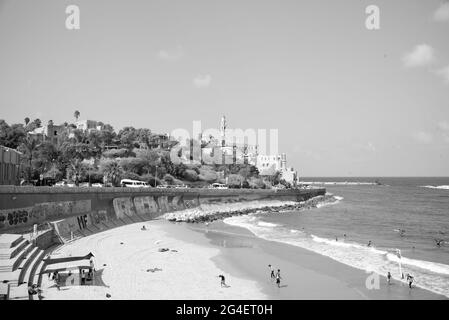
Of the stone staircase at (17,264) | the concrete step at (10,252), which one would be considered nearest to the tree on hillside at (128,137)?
the stone staircase at (17,264)

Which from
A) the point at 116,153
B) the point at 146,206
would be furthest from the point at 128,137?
the point at 146,206

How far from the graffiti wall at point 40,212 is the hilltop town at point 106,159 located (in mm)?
8562

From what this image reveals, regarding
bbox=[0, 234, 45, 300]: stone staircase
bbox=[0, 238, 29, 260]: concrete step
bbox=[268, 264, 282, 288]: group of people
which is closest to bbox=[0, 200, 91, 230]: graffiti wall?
bbox=[0, 234, 45, 300]: stone staircase


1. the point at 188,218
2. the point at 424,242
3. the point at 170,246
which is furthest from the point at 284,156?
the point at 170,246

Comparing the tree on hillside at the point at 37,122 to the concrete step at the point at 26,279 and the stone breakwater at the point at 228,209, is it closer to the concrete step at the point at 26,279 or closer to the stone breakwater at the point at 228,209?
the stone breakwater at the point at 228,209

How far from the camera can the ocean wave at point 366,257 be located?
107ft

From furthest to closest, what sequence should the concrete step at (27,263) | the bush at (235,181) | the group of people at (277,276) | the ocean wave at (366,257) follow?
1. the bush at (235,181)
2. the ocean wave at (366,257)
3. the group of people at (277,276)
4. the concrete step at (27,263)

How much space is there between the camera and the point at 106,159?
297 feet

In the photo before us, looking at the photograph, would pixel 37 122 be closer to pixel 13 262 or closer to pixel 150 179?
pixel 150 179

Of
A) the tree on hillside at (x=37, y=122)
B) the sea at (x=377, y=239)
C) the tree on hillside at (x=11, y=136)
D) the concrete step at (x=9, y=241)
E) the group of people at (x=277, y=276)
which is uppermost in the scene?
the tree on hillside at (x=37, y=122)

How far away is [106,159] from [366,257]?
2543 inches

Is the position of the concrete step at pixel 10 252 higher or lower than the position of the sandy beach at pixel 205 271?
higher

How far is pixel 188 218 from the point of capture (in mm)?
68188
